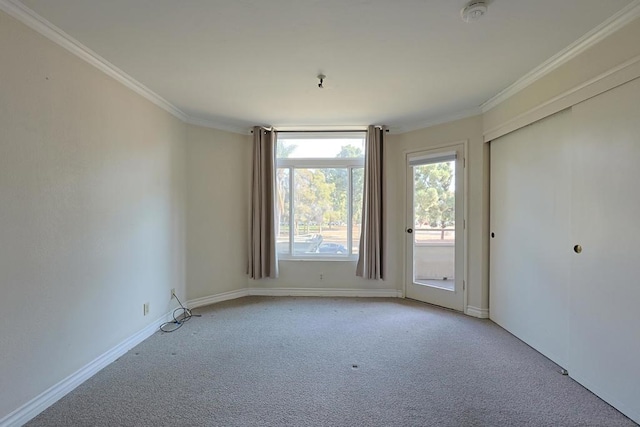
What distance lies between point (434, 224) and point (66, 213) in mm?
3810

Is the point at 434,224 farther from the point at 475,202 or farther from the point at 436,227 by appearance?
the point at 475,202

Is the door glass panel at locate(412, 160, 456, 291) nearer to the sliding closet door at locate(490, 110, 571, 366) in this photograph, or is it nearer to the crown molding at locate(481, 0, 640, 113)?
the sliding closet door at locate(490, 110, 571, 366)

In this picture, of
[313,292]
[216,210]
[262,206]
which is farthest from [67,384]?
[313,292]

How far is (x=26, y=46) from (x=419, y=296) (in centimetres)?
449

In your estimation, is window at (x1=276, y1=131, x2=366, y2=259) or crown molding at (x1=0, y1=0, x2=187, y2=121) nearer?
crown molding at (x1=0, y1=0, x2=187, y2=121)

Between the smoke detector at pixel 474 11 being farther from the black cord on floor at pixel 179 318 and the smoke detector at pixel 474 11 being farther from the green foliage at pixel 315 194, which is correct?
the black cord on floor at pixel 179 318

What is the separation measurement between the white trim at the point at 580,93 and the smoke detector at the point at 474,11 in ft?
3.12

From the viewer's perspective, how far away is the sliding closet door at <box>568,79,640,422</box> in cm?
182

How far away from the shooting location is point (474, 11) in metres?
1.74

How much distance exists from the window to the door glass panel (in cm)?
84

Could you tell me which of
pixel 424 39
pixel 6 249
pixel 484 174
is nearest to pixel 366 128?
pixel 484 174

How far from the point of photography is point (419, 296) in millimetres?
4156

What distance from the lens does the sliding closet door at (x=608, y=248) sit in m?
1.82

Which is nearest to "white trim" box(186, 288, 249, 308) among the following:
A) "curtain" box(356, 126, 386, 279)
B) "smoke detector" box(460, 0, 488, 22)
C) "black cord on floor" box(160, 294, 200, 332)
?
"black cord on floor" box(160, 294, 200, 332)
